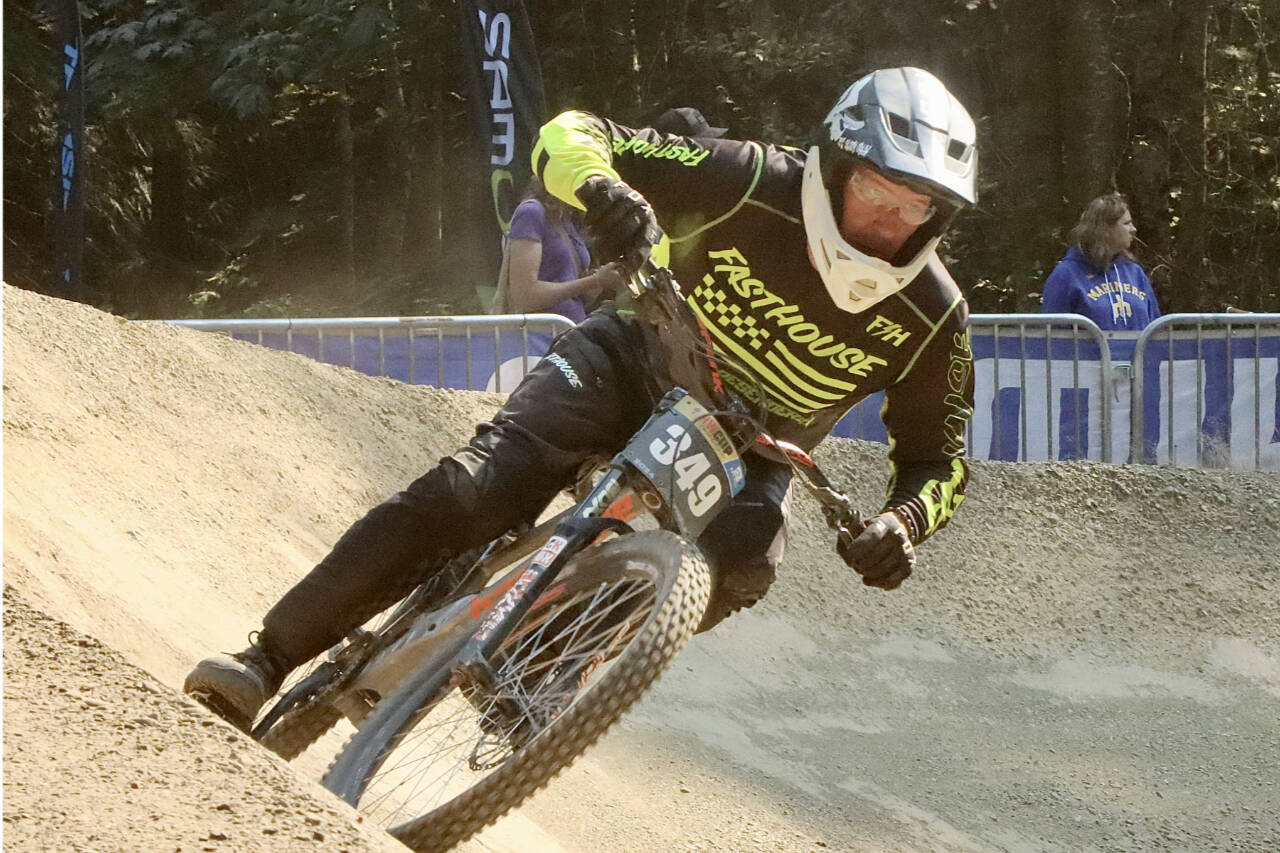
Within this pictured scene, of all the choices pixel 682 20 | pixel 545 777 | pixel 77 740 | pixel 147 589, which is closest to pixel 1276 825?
pixel 545 777

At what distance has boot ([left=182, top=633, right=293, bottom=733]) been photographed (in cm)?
394

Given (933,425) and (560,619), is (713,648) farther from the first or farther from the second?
(560,619)

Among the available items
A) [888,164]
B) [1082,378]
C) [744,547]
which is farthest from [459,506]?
[1082,378]

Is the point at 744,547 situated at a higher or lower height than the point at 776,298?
lower

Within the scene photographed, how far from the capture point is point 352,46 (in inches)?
687

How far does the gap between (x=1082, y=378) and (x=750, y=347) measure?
5.31 metres

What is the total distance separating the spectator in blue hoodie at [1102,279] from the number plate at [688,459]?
19.8ft

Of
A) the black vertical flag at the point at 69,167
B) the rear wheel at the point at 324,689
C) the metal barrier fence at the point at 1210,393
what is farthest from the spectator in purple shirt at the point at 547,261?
the black vertical flag at the point at 69,167

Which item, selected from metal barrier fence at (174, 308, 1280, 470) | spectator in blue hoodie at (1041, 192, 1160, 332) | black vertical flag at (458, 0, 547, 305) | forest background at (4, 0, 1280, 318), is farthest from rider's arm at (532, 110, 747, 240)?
forest background at (4, 0, 1280, 318)

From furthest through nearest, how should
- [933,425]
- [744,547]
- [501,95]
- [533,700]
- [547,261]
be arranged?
[501,95] → [547,261] → [933,425] → [744,547] → [533,700]

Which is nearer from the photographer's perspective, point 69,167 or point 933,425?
point 933,425

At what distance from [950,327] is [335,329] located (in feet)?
15.9

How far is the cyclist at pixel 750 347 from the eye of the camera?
12.3 ft

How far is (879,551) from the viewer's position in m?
3.84
